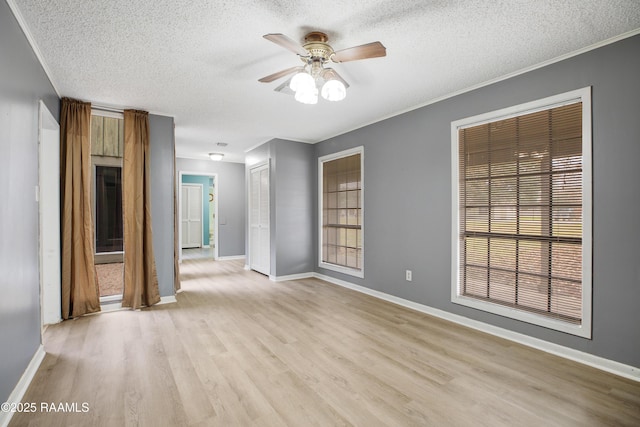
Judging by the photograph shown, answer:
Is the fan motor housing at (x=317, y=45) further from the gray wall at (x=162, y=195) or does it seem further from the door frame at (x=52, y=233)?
the door frame at (x=52, y=233)

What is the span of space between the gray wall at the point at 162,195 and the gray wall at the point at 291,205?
5.77 feet

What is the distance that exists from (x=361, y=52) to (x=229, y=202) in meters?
6.46

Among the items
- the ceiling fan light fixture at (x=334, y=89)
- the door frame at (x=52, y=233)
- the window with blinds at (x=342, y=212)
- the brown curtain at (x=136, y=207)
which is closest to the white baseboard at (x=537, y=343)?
the window with blinds at (x=342, y=212)

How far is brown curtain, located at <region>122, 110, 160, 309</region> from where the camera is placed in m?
3.88

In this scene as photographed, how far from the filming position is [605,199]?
2.38 meters

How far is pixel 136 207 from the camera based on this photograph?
3.91m

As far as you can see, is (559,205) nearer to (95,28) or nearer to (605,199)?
(605,199)

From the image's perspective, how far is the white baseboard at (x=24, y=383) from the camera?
69.2 inches

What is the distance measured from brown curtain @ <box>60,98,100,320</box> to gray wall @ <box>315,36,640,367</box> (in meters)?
3.54

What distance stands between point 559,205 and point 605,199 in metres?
0.32

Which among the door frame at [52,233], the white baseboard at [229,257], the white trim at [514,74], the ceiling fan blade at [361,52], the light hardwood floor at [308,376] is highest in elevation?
the white trim at [514,74]

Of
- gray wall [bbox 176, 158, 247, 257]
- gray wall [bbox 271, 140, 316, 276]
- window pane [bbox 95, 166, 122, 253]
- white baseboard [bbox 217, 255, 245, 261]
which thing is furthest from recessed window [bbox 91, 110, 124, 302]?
gray wall [bbox 271, 140, 316, 276]

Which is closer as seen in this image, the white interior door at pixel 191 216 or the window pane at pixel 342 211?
the window pane at pixel 342 211

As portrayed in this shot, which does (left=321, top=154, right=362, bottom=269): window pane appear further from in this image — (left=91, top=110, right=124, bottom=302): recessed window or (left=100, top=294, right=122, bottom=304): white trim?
(left=91, top=110, right=124, bottom=302): recessed window
